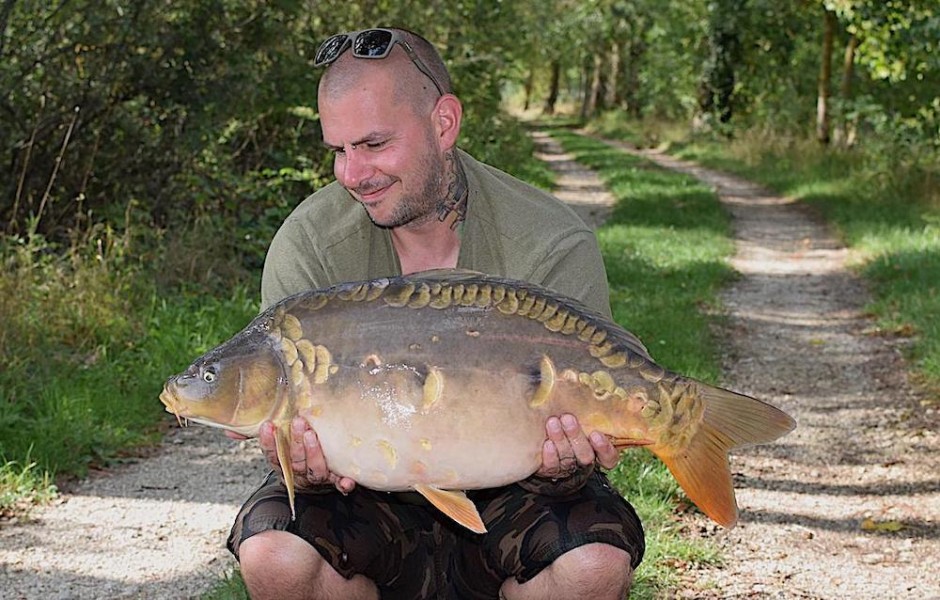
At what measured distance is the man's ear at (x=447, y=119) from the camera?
316 centimetres

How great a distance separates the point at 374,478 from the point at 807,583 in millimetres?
2132

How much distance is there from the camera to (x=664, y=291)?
9.15 metres

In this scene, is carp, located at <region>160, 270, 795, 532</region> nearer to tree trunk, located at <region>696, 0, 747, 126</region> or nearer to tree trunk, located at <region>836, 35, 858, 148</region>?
tree trunk, located at <region>836, 35, 858, 148</region>

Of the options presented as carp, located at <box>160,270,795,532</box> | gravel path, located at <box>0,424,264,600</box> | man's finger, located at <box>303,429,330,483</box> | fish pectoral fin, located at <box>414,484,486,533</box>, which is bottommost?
gravel path, located at <box>0,424,264,600</box>

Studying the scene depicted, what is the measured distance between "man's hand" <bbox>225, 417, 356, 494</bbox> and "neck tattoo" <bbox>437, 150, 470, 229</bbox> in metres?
0.80

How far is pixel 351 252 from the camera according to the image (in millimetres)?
3217

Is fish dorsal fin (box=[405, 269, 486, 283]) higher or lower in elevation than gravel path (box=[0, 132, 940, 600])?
higher

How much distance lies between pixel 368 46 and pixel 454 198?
1.45 ft

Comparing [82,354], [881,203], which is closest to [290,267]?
[82,354]

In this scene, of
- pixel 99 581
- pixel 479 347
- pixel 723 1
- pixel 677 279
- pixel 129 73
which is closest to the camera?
pixel 479 347

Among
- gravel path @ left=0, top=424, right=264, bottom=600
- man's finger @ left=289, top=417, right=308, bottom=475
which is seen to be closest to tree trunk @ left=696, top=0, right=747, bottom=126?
gravel path @ left=0, top=424, right=264, bottom=600

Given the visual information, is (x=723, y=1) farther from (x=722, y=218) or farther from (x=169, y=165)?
(x=169, y=165)

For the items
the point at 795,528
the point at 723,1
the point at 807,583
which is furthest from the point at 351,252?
the point at 723,1

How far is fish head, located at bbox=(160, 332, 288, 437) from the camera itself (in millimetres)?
2562
